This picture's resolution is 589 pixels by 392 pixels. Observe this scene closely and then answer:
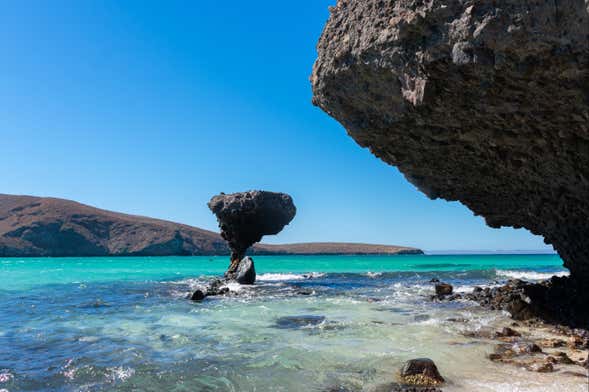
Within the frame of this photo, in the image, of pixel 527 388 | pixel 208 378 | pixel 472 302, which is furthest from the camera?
pixel 472 302

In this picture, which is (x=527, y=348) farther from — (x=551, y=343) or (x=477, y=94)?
(x=477, y=94)

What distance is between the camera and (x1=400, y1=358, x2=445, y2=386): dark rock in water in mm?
7871

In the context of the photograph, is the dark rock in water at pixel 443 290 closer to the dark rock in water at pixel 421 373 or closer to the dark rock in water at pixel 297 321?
the dark rock in water at pixel 297 321

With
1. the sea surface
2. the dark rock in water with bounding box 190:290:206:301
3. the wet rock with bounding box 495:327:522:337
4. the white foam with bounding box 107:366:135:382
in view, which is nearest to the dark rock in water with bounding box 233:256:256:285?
the dark rock in water with bounding box 190:290:206:301

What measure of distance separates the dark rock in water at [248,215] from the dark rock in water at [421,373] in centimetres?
3650

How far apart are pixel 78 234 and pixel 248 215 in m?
143

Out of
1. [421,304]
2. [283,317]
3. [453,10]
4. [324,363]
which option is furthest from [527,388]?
[421,304]

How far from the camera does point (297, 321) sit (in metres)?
15.9

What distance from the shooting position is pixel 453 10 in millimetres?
9016

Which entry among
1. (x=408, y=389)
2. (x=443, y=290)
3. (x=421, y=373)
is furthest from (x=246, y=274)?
(x=408, y=389)

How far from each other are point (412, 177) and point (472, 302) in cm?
725

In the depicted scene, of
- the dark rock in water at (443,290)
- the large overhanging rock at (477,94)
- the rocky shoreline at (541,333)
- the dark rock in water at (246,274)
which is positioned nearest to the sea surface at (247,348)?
the rocky shoreline at (541,333)

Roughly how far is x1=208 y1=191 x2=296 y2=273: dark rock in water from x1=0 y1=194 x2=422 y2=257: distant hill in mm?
131840

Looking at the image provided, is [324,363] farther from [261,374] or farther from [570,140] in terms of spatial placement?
[570,140]
